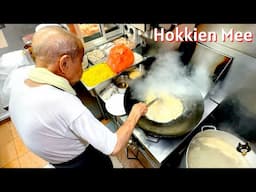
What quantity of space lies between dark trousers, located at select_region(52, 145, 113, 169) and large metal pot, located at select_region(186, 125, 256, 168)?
2.01ft

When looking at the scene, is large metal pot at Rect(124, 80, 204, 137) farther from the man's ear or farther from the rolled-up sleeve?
the man's ear

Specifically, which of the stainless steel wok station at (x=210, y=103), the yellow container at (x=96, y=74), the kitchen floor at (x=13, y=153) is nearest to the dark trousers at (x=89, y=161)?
the stainless steel wok station at (x=210, y=103)

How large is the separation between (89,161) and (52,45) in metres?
0.78

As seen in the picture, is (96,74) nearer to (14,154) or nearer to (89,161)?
(89,161)

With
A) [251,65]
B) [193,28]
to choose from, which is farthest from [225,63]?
[193,28]

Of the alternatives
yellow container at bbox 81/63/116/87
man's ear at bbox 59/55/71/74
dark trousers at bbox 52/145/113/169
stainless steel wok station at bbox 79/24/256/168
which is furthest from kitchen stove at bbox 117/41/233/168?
man's ear at bbox 59/55/71/74

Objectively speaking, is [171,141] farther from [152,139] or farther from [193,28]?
[193,28]

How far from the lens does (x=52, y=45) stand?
75cm

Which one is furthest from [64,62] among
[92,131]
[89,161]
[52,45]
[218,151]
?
[218,151]

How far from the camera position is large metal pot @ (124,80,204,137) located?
112 centimetres

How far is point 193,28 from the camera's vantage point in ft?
4.10

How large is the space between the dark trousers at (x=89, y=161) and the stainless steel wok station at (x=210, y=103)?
11.1 inches

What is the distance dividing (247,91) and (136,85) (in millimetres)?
780
